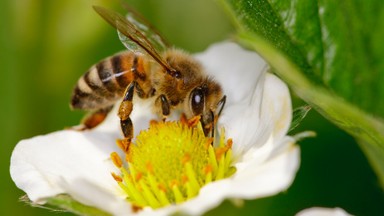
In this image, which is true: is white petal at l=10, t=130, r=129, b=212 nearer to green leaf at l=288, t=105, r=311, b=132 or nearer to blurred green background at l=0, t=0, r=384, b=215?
green leaf at l=288, t=105, r=311, b=132

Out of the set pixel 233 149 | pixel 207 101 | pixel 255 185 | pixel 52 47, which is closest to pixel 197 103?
pixel 207 101

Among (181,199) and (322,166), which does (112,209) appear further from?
(322,166)

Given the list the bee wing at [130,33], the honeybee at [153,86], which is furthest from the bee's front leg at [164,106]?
the bee wing at [130,33]

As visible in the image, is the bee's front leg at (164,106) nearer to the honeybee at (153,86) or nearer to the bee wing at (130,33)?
the honeybee at (153,86)

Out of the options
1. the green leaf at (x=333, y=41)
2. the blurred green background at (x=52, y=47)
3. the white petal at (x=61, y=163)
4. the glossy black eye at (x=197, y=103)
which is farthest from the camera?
the blurred green background at (x=52, y=47)

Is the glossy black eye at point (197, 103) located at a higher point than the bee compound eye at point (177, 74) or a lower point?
lower
